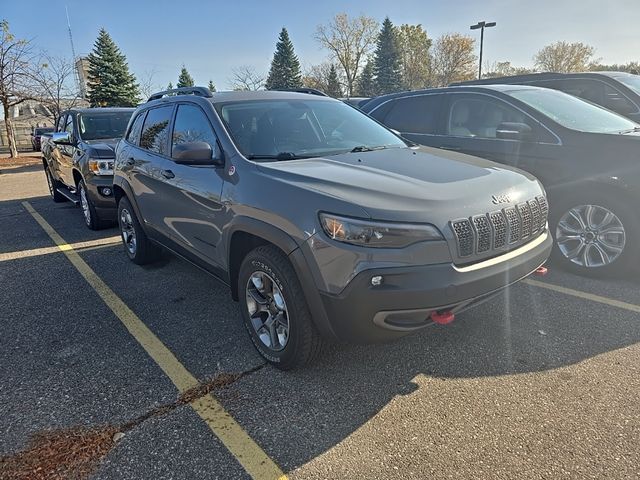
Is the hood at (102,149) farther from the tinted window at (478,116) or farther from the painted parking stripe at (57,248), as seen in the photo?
the tinted window at (478,116)

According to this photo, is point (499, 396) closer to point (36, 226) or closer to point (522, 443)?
point (522, 443)

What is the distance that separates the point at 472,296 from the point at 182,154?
2.13m

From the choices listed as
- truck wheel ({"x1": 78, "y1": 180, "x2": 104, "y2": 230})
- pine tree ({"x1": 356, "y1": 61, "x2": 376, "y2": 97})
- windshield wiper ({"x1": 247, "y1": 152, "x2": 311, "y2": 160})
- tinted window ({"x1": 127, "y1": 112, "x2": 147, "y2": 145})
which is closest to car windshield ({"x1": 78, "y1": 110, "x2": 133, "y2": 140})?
truck wheel ({"x1": 78, "y1": 180, "x2": 104, "y2": 230})

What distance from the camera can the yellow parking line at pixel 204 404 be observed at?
2.18 meters

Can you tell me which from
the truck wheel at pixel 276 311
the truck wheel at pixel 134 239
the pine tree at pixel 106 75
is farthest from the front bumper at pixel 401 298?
the pine tree at pixel 106 75

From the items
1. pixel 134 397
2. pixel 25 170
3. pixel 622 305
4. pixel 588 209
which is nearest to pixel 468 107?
pixel 588 209

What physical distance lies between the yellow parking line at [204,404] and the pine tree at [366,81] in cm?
5912

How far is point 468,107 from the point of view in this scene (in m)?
5.28

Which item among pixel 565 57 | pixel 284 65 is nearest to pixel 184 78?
pixel 284 65

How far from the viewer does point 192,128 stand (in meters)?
3.73

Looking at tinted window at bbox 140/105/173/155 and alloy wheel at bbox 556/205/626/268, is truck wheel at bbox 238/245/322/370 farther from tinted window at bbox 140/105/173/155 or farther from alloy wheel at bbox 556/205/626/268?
alloy wheel at bbox 556/205/626/268

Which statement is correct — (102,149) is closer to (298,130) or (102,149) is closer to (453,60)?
(298,130)

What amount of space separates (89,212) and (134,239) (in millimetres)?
2097

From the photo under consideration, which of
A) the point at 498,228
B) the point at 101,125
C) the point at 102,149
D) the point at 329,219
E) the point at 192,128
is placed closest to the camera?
the point at 329,219
